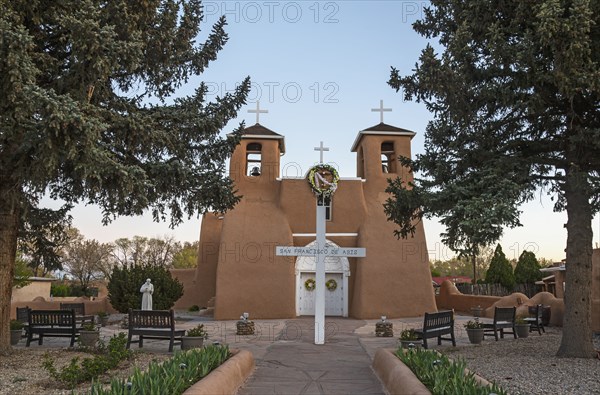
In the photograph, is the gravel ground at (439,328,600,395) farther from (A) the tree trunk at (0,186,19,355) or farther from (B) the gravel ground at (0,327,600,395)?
(A) the tree trunk at (0,186,19,355)

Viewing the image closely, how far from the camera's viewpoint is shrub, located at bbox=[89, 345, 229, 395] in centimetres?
562

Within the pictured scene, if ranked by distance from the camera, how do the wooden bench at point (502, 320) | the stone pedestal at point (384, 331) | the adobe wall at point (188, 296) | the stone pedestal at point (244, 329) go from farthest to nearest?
the adobe wall at point (188, 296), the stone pedestal at point (244, 329), the stone pedestal at point (384, 331), the wooden bench at point (502, 320)

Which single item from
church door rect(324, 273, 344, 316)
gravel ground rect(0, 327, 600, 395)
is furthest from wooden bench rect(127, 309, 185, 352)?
church door rect(324, 273, 344, 316)

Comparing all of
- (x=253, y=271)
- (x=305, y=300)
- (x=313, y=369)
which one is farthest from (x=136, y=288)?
(x=313, y=369)

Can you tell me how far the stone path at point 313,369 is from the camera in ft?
26.2

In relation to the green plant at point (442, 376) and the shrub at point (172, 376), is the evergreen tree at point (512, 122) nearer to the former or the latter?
the green plant at point (442, 376)

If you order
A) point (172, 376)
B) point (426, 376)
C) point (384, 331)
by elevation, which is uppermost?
point (172, 376)

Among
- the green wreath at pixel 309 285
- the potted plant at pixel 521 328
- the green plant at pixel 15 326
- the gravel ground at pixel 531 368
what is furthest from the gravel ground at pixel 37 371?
the green wreath at pixel 309 285

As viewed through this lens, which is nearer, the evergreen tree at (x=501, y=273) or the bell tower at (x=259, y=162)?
the bell tower at (x=259, y=162)

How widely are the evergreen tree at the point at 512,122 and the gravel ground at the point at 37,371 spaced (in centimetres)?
631

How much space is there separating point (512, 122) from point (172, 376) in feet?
29.5

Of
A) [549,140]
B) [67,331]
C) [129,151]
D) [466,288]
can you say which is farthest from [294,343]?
[466,288]

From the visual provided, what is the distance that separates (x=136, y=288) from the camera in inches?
846

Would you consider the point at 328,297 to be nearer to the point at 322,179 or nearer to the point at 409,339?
the point at 322,179
